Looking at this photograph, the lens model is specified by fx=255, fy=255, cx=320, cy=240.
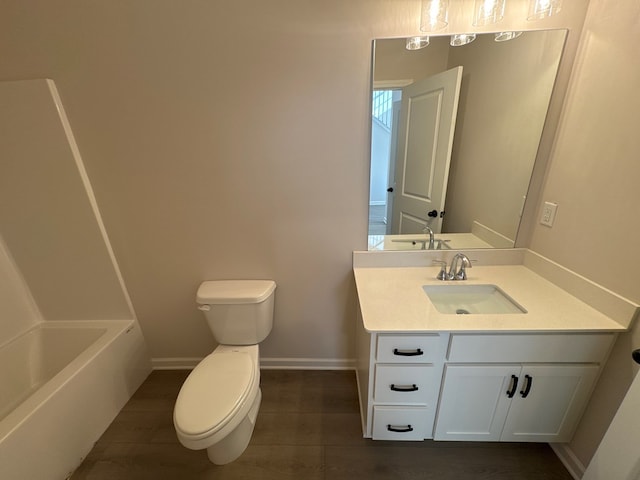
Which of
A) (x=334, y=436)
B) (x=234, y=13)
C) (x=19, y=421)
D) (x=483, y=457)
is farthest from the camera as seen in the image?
(x=334, y=436)

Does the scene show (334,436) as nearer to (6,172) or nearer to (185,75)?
(185,75)

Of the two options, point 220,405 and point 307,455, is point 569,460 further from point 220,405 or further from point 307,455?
point 220,405

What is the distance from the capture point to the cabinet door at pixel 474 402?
3.56 feet

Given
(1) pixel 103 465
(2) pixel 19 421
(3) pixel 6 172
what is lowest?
(1) pixel 103 465

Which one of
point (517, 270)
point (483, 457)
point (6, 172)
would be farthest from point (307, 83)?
point (483, 457)

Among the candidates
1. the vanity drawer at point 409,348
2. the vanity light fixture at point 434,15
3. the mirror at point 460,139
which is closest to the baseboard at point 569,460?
the vanity drawer at point 409,348

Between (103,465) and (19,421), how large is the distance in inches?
19.0

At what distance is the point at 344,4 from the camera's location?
1140 millimetres

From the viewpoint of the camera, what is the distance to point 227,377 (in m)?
1.25

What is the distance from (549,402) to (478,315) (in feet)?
1.71

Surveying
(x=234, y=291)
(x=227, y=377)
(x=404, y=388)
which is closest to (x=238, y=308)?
(x=234, y=291)

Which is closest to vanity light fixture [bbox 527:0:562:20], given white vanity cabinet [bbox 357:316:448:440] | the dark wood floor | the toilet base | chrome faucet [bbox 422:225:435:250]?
chrome faucet [bbox 422:225:435:250]

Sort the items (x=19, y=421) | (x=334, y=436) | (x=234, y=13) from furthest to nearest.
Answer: (x=334, y=436) < (x=234, y=13) < (x=19, y=421)

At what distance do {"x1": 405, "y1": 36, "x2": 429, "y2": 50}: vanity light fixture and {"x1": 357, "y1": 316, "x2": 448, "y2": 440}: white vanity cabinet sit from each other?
1.30m
